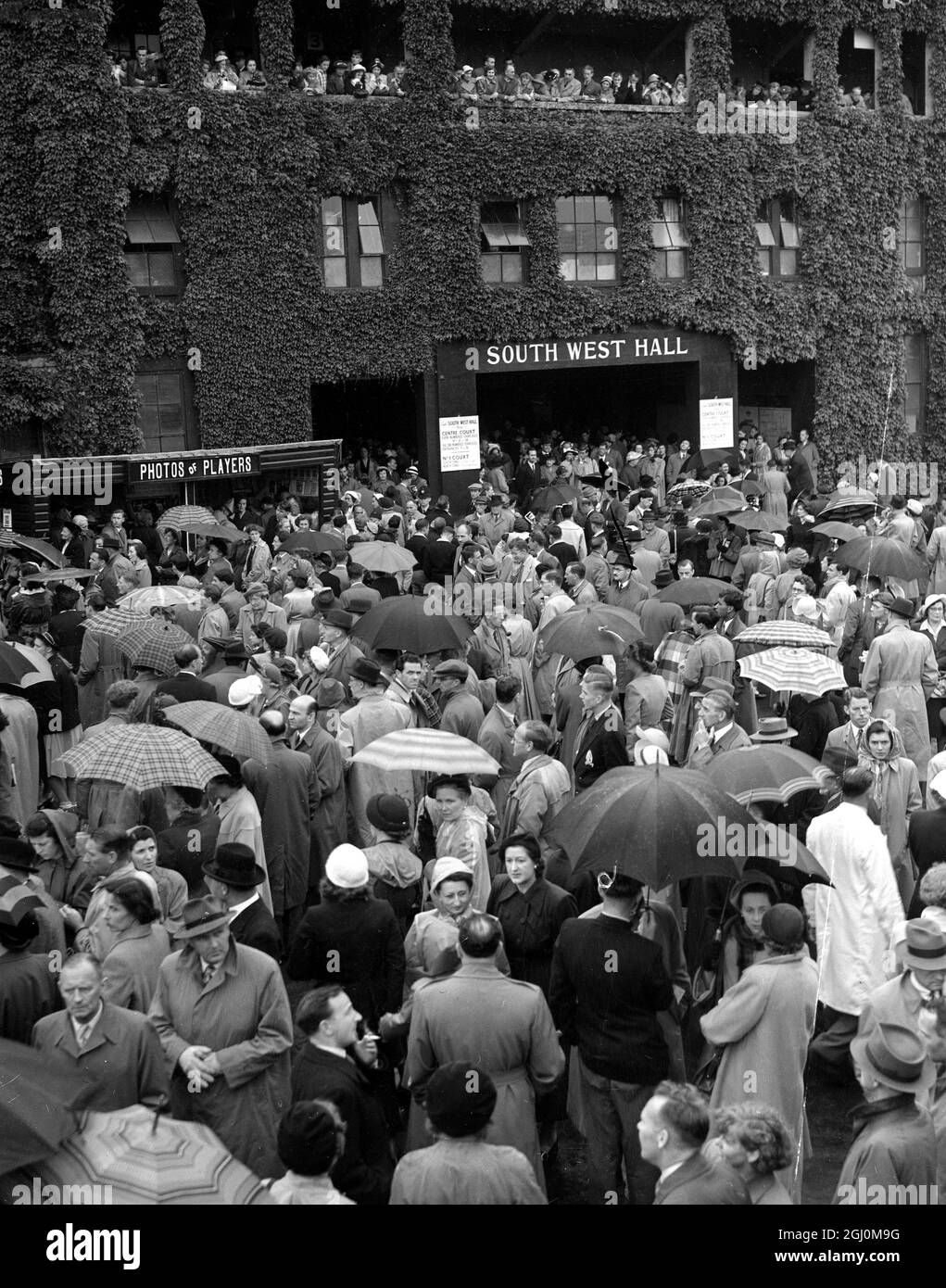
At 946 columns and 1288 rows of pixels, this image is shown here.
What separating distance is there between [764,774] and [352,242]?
20.9m

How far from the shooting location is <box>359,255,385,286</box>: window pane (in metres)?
27.7

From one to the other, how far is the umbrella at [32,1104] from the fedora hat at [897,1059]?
264 centimetres

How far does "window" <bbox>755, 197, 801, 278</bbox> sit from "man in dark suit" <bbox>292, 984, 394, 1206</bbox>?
27103 millimetres

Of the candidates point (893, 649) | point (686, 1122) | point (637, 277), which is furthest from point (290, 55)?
point (686, 1122)

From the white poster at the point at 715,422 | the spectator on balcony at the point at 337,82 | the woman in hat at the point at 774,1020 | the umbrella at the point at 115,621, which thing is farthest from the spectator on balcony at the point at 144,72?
the woman in hat at the point at 774,1020

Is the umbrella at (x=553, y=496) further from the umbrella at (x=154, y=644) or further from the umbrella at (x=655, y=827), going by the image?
the umbrella at (x=655, y=827)

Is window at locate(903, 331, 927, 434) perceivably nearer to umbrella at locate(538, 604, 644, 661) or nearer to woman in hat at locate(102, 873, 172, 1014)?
umbrella at locate(538, 604, 644, 661)

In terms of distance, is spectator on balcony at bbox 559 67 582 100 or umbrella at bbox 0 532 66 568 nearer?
umbrella at bbox 0 532 66 568

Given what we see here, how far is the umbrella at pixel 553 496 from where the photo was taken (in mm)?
23000

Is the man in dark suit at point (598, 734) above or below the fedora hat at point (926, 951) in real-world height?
above

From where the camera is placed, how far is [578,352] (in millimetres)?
29328

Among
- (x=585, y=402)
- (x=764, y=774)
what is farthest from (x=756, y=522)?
(x=585, y=402)

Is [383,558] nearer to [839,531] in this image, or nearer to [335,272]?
[839,531]

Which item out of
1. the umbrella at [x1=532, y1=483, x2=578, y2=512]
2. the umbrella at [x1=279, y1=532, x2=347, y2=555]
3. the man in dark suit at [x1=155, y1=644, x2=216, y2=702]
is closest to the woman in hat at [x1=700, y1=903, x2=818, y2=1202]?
the man in dark suit at [x1=155, y1=644, x2=216, y2=702]
